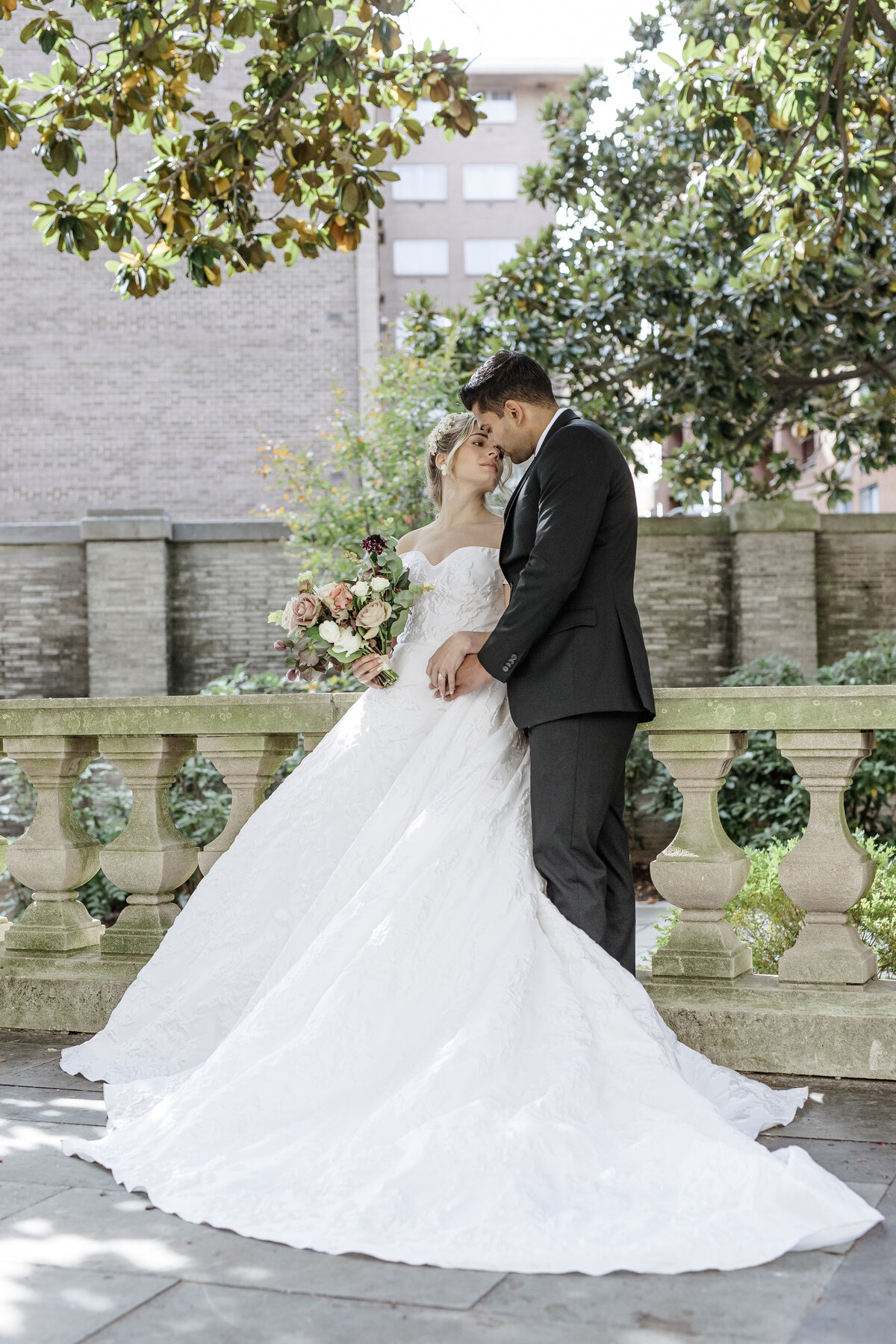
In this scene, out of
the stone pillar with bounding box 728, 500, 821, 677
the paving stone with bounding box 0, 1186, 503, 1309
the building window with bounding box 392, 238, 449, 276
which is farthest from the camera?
the building window with bounding box 392, 238, 449, 276

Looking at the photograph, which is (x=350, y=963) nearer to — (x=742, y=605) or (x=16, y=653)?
(x=742, y=605)

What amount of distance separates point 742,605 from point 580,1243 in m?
11.5

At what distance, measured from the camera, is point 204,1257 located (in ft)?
8.77

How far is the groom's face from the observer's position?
158 inches

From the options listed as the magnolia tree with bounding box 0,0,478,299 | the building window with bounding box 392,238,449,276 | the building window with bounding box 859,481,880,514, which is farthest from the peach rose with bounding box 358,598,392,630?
the building window with bounding box 392,238,449,276

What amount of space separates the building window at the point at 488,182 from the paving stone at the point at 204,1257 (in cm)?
4899

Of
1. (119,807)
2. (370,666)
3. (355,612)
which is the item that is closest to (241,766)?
(370,666)

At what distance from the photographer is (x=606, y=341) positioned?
1242 cm

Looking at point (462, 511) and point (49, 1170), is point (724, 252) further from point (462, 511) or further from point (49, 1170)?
point (49, 1170)

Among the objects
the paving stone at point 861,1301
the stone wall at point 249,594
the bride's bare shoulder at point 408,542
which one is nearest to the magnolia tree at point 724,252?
the stone wall at point 249,594

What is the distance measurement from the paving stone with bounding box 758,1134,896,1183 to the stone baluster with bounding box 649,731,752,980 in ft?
2.69

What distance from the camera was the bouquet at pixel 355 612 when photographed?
411 cm

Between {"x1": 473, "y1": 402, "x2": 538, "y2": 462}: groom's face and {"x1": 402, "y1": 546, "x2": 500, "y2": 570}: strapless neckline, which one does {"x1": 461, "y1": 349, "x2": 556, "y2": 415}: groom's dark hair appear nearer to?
{"x1": 473, "y1": 402, "x2": 538, "y2": 462}: groom's face

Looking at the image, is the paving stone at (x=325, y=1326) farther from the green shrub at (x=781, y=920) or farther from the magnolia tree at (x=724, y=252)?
the magnolia tree at (x=724, y=252)
